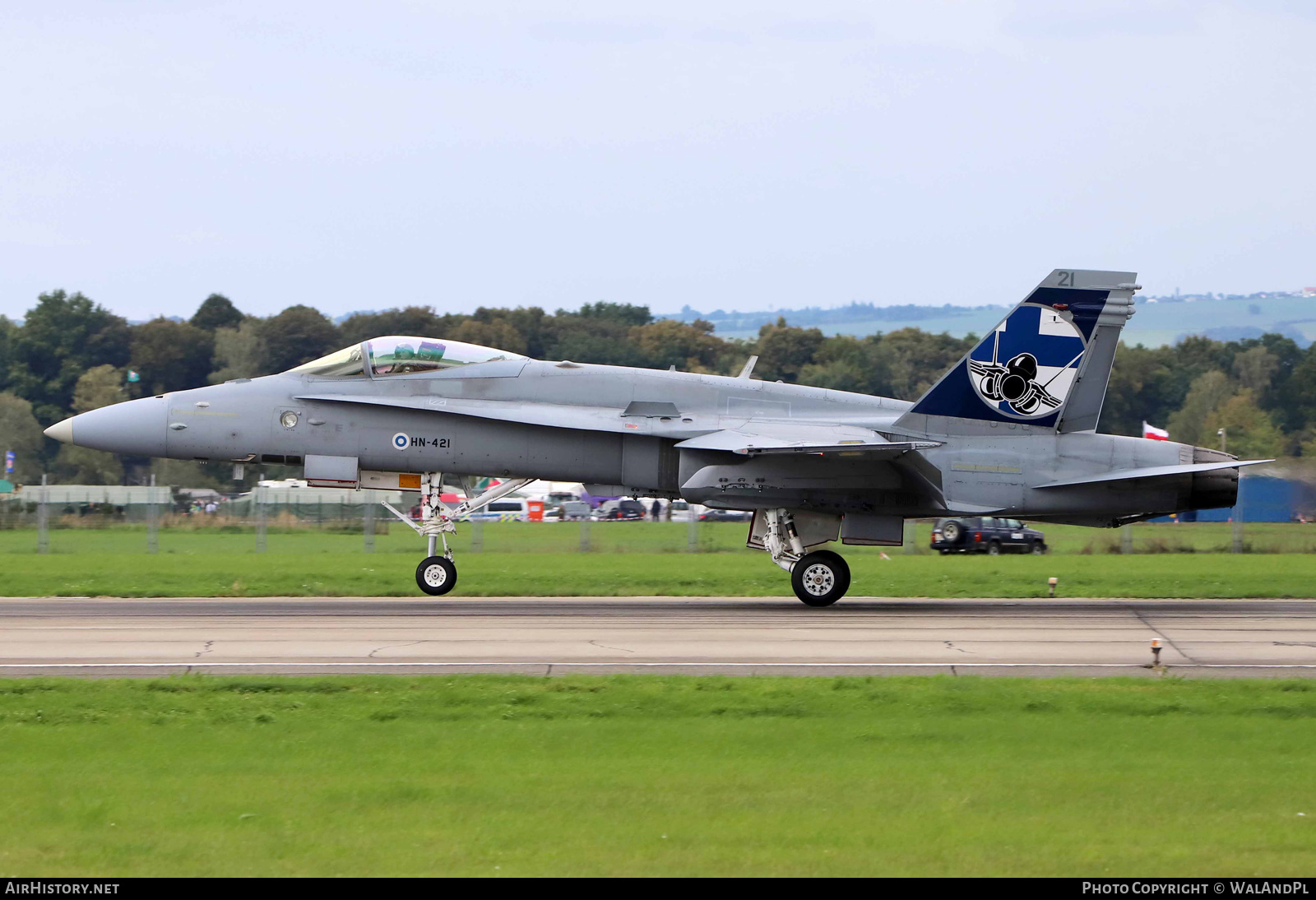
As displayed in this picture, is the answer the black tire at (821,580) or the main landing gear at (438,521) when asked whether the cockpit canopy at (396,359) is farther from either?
the black tire at (821,580)

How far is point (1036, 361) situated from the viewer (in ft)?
61.5

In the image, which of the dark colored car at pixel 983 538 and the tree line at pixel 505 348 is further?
the tree line at pixel 505 348

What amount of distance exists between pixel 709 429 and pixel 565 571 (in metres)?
7.97

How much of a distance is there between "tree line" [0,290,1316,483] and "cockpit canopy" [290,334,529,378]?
3129 cm

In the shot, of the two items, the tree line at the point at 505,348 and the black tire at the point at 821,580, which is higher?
the tree line at the point at 505,348

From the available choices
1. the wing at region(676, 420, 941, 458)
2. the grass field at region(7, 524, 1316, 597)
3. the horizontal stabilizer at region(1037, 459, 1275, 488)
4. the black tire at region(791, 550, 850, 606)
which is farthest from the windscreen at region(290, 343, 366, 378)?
the horizontal stabilizer at region(1037, 459, 1275, 488)

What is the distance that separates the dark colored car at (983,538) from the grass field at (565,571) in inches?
104

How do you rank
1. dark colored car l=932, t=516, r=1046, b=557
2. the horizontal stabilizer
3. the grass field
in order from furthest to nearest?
dark colored car l=932, t=516, r=1046, b=557 < the grass field < the horizontal stabilizer

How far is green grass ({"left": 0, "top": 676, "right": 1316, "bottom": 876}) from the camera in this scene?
20.6ft

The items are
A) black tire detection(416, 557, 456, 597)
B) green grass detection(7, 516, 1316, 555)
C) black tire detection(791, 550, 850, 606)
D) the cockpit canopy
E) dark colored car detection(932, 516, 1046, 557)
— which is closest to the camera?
black tire detection(791, 550, 850, 606)

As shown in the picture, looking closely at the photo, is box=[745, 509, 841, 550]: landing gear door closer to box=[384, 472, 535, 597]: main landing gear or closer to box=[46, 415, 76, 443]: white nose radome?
box=[384, 472, 535, 597]: main landing gear

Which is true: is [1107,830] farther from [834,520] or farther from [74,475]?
[74,475]

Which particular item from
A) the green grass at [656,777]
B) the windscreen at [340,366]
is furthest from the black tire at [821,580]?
the green grass at [656,777]

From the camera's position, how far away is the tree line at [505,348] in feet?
178
